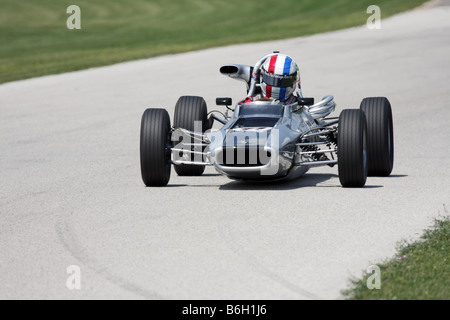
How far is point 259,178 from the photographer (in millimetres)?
10094

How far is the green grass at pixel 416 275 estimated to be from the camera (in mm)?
6195

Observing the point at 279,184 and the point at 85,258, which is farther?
the point at 279,184

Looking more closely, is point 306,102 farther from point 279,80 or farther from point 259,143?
point 259,143

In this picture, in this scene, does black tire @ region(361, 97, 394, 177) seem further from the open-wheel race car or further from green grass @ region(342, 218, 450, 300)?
green grass @ region(342, 218, 450, 300)

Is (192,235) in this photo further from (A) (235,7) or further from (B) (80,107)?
(A) (235,7)

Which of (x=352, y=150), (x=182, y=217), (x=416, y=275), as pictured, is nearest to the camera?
(x=416, y=275)

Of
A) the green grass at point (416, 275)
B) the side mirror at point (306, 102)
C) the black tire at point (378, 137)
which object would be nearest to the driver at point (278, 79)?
the side mirror at point (306, 102)

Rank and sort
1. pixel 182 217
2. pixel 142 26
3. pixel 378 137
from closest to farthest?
pixel 182 217 < pixel 378 137 < pixel 142 26

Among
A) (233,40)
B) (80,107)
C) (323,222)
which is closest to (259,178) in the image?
(323,222)

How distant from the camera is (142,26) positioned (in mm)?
41188

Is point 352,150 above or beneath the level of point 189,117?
beneath

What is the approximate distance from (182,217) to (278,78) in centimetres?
332

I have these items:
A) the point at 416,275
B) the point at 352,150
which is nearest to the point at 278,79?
the point at 352,150
